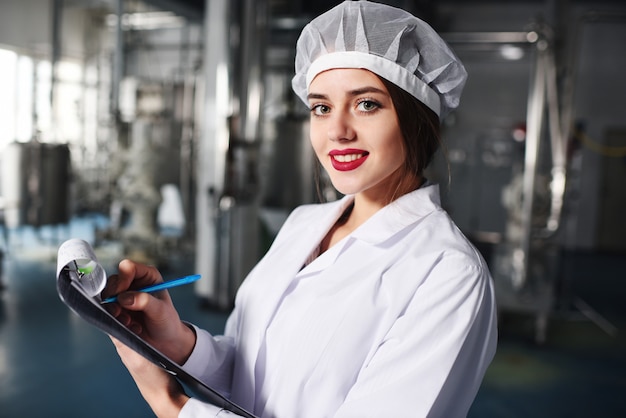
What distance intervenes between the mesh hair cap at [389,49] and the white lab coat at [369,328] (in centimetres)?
20

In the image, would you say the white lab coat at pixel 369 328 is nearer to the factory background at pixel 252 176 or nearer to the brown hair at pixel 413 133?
the brown hair at pixel 413 133

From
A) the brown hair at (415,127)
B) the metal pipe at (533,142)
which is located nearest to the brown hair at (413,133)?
the brown hair at (415,127)

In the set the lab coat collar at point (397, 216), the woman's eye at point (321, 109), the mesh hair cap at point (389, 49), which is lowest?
the lab coat collar at point (397, 216)

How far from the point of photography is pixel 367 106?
2.95 feet

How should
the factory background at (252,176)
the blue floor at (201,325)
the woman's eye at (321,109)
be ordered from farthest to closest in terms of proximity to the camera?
the factory background at (252,176) < the blue floor at (201,325) < the woman's eye at (321,109)

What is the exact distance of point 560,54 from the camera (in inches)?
134

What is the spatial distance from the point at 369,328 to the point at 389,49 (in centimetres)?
46

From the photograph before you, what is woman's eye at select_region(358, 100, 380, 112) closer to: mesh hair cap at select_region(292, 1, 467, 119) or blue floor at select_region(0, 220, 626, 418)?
mesh hair cap at select_region(292, 1, 467, 119)

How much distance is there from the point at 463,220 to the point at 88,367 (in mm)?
6036

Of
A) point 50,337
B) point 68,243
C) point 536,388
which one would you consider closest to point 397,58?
point 68,243

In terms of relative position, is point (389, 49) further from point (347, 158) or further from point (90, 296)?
point (90, 296)

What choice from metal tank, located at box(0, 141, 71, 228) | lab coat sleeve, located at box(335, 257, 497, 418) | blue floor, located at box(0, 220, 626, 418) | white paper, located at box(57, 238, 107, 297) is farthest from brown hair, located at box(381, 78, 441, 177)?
metal tank, located at box(0, 141, 71, 228)

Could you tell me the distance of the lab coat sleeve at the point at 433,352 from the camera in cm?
76

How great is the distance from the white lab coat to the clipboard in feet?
0.35
